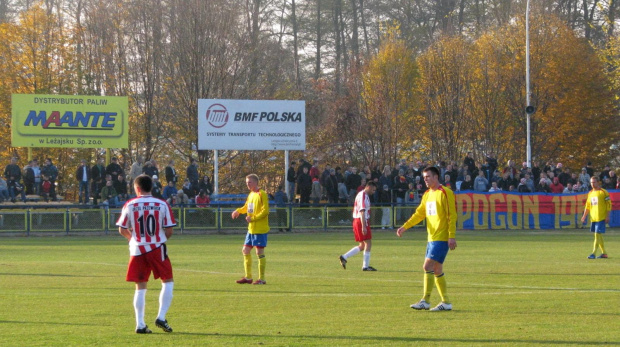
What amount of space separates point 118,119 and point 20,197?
591 centimetres

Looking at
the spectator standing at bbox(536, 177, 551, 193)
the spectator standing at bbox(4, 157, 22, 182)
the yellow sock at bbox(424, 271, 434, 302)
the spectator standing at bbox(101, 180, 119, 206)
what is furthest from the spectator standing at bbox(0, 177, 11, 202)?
the yellow sock at bbox(424, 271, 434, 302)

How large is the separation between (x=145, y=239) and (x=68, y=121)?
30.4 meters

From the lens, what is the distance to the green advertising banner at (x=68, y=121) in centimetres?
3803

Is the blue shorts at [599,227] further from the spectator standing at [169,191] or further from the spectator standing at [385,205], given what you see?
the spectator standing at [169,191]

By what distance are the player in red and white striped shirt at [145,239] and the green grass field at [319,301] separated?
38 centimetres

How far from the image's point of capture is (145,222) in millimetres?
9828

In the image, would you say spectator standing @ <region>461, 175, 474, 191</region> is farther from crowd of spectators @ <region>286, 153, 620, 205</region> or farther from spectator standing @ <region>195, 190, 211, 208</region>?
spectator standing @ <region>195, 190, 211, 208</region>

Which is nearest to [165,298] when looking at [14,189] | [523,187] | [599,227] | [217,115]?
[599,227]

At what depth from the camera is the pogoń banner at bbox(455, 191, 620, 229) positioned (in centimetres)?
3591

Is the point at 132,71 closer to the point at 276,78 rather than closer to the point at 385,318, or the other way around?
the point at 276,78

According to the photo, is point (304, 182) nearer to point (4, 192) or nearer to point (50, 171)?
point (50, 171)

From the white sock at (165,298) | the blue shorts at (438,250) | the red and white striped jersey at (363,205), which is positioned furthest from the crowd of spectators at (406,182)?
the white sock at (165,298)

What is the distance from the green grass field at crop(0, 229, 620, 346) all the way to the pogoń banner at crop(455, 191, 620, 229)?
12219 millimetres

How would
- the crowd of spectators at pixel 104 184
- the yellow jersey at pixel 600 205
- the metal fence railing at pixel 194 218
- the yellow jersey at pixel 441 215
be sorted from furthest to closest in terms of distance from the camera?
the crowd of spectators at pixel 104 184, the metal fence railing at pixel 194 218, the yellow jersey at pixel 600 205, the yellow jersey at pixel 441 215
